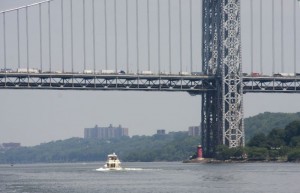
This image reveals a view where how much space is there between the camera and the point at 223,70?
141 meters

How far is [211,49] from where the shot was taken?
145000 mm

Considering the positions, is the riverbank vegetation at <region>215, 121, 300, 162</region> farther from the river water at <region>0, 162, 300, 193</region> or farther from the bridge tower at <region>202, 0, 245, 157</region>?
the river water at <region>0, 162, 300, 193</region>

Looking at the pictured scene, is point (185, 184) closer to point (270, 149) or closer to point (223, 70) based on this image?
point (223, 70)

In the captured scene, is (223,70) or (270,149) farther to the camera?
(270,149)

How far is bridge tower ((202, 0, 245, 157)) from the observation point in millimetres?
139875

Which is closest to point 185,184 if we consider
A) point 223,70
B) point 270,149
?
point 223,70

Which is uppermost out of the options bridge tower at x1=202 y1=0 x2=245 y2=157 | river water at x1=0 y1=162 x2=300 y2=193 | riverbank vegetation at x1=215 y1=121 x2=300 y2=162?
bridge tower at x1=202 y1=0 x2=245 y2=157

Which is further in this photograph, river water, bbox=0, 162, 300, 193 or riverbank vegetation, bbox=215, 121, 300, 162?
riverbank vegetation, bbox=215, 121, 300, 162

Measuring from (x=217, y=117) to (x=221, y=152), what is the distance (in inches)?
210

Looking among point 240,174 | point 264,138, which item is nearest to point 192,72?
point 264,138

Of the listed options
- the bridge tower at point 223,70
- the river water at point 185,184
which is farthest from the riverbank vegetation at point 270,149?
the river water at point 185,184

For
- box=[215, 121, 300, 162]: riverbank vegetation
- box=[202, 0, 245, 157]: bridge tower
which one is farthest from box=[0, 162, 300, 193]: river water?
box=[202, 0, 245, 157]: bridge tower

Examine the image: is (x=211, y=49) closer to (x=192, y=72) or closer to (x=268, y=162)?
(x=192, y=72)

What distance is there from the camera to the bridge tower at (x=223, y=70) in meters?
140
